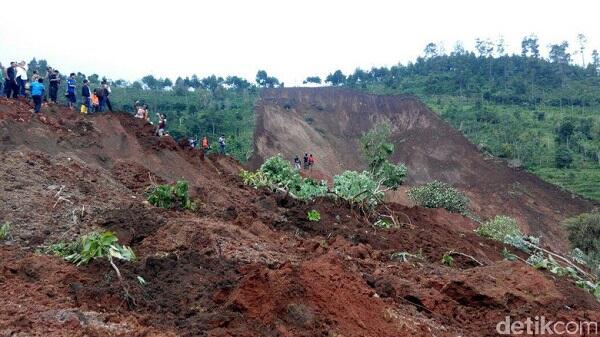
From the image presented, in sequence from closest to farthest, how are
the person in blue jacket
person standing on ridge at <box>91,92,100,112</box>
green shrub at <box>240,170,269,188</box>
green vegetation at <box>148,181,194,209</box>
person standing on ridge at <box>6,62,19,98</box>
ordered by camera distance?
green vegetation at <box>148,181,194,209</box>, the person in blue jacket, person standing on ridge at <box>6,62,19,98</box>, green shrub at <box>240,170,269,188</box>, person standing on ridge at <box>91,92,100,112</box>

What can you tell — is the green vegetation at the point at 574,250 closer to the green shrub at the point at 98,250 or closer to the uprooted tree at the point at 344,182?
the uprooted tree at the point at 344,182

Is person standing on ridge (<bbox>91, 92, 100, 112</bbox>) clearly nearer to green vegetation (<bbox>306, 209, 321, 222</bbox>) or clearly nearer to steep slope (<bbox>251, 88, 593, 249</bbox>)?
green vegetation (<bbox>306, 209, 321, 222</bbox>)

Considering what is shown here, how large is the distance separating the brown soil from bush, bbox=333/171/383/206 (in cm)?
32

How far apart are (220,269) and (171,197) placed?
13.4 feet

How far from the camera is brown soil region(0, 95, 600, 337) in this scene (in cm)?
519

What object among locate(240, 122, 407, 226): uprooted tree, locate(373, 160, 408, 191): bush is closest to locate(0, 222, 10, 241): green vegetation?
locate(240, 122, 407, 226): uprooted tree

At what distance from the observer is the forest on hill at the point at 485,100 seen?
41.2 metres

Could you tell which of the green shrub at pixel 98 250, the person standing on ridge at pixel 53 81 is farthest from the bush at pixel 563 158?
the green shrub at pixel 98 250

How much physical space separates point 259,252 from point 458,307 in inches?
103

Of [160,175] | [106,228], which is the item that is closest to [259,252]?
[106,228]

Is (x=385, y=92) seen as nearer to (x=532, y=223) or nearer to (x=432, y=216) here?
(x=532, y=223)

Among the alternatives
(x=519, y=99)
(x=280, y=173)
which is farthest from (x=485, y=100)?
(x=280, y=173)

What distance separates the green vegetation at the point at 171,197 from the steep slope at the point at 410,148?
21.2m

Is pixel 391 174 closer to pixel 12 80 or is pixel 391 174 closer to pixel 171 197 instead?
pixel 171 197
